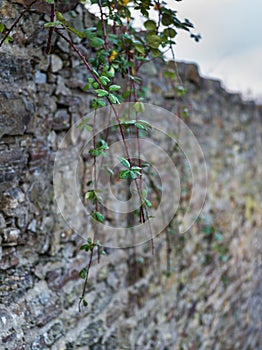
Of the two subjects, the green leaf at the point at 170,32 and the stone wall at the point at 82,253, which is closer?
the stone wall at the point at 82,253

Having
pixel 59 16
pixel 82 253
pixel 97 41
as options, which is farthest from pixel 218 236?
pixel 59 16

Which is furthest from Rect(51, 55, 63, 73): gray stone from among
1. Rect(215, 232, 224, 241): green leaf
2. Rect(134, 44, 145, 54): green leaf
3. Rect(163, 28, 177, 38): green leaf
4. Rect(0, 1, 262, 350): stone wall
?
Rect(215, 232, 224, 241): green leaf

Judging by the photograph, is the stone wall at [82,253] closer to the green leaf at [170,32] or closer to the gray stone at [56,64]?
the gray stone at [56,64]

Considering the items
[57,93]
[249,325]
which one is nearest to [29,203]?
[57,93]

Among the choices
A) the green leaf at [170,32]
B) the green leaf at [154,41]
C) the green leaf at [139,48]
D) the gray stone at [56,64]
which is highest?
the green leaf at [170,32]

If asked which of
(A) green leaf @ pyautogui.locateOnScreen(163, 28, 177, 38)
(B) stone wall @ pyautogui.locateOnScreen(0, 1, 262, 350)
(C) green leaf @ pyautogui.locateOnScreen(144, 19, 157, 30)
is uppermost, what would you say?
(C) green leaf @ pyautogui.locateOnScreen(144, 19, 157, 30)

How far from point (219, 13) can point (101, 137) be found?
1663 millimetres

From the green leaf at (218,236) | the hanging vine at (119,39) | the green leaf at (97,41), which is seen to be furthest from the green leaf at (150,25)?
the green leaf at (218,236)

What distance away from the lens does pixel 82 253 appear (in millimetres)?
1676

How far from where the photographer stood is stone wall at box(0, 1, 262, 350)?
1.31m

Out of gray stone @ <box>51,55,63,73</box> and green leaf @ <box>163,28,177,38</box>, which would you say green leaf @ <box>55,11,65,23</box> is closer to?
gray stone @ <box>51,55,63,73</box>

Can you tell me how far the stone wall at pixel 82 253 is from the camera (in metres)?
1.31

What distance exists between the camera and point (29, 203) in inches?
54.7

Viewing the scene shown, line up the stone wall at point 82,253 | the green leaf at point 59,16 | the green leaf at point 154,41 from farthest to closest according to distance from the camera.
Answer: the green leaf at point 154,41, the stone wall at point 82,253, the green leaf at point 59,16
